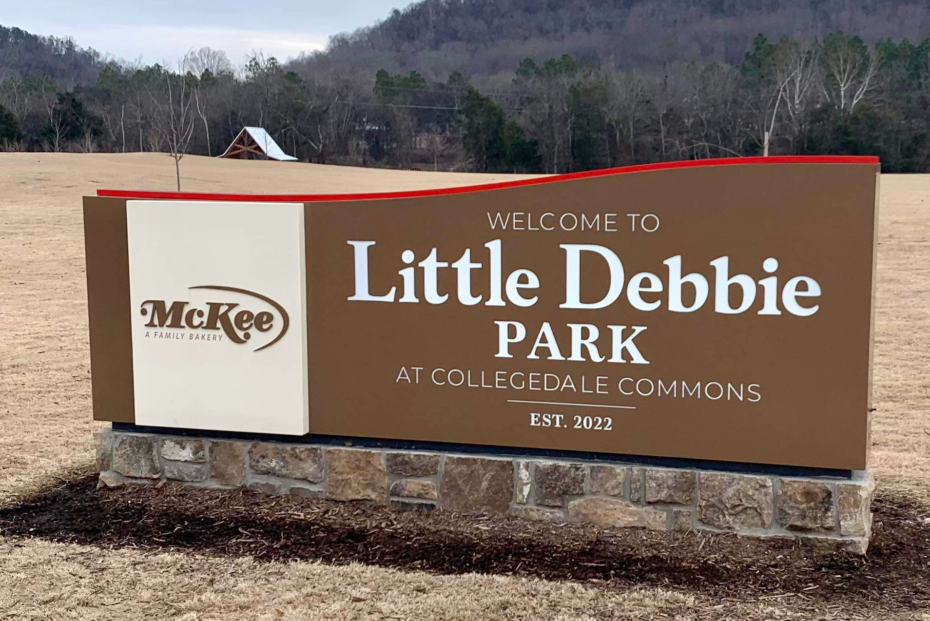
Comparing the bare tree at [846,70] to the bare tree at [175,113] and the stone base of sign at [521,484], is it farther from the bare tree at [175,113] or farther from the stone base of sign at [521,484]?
the stone base of sign at [521,484]

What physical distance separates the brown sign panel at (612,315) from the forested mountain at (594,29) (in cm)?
10102

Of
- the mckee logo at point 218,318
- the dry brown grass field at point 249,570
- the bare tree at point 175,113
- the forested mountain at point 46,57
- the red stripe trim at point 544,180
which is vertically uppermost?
the forested mountain at point 46,57

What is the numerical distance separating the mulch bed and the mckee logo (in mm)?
862

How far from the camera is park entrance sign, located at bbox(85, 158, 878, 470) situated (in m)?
4.55

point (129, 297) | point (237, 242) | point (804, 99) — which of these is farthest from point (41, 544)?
point (804, 99)

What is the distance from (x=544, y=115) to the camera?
6519 centimetres

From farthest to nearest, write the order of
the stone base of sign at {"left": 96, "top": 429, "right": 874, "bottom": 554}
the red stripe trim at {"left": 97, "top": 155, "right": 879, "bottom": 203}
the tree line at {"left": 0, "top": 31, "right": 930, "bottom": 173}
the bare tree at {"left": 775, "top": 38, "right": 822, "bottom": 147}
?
the bare tree at {"left": 775, "top": 38, "right": 822, "bottom": 147}, the tree line at {"left": 0, "top": 31, "right": 930, "bottom": 173}, the stone base of sign at {"left": 96, "top": 429, "right": 874, "bottom": 554}, the red stripe trim at {"left": 97, "top": 155, "right": 879, "bottom": 203}

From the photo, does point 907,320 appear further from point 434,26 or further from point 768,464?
point 434,26

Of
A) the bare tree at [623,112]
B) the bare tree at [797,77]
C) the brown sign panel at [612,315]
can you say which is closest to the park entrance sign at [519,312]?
the brown sign panel at [612,315]

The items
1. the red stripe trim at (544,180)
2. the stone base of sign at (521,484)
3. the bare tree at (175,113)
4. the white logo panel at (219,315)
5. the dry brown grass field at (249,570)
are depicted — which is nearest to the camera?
the dry brown grass field at (249,570)

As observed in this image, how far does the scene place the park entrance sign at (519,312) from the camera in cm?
455

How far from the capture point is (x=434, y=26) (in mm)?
134000

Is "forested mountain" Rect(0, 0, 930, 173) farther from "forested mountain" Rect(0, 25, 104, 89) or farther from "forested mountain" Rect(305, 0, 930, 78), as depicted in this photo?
"forested mountain" Rect(305, 0, 930, 78)

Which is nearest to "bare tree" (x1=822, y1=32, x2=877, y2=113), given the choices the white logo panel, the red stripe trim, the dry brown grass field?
the dry brown grass field
